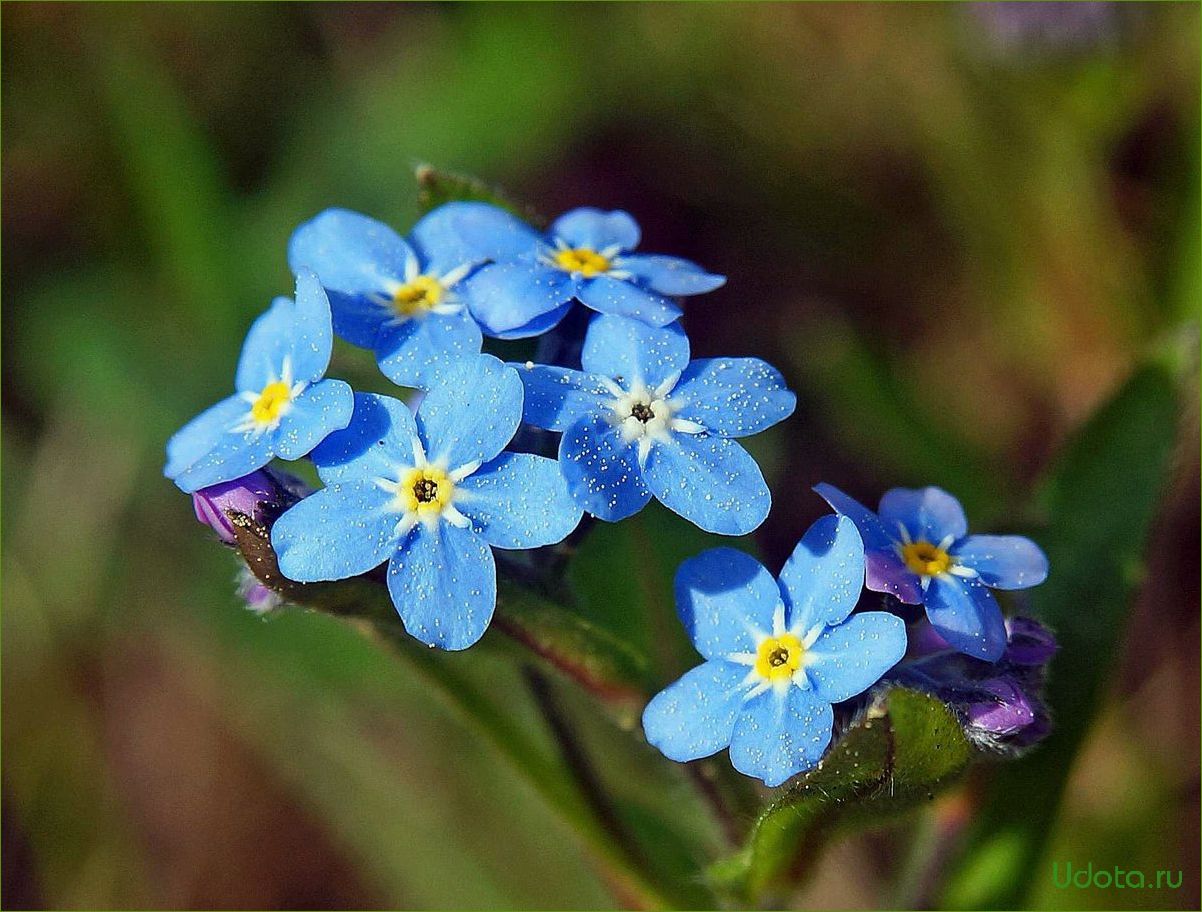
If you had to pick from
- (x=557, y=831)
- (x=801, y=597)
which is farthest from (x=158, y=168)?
(x=801, y=597)

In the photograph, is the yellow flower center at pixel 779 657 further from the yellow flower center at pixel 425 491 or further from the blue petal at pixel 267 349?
the blue petal at pixel 267 349

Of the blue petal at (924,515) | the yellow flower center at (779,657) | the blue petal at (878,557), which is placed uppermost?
the blue petal at (878,557)

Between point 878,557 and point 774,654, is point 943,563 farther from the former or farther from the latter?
point 774,654

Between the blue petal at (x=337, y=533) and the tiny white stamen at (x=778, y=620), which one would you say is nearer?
the blue petal at (x=337, y=533)

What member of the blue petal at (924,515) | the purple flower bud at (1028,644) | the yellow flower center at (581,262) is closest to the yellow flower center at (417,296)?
the yellow flower center at (581,262)

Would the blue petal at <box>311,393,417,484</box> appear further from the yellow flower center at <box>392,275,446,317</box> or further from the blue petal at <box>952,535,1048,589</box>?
the blue petal at <box>952,535,1048,589</box>

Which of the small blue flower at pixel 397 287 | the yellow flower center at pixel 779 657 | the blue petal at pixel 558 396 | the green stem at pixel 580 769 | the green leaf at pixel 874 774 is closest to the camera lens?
the green leaf at pixel 874 774

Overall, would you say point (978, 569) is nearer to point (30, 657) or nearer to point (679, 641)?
point (679, 641)

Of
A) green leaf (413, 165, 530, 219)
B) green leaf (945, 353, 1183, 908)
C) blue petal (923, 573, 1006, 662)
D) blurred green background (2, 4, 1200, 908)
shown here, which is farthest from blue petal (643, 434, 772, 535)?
blurred green background (2, 4, 1200, 908)
